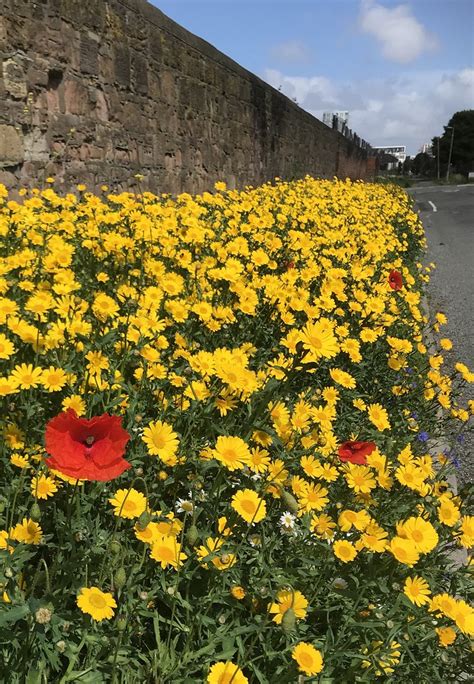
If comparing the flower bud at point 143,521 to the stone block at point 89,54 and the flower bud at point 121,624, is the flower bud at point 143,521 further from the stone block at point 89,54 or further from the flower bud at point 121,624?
the stone block at point 89,54

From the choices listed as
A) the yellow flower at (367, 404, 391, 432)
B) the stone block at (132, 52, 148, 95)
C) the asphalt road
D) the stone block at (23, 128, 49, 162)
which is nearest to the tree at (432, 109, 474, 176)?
the asphalt road

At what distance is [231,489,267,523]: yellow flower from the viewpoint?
1537mm

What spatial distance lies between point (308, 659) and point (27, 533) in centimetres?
77

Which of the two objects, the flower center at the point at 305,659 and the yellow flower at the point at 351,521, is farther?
the yellow flower at the point at 351,521

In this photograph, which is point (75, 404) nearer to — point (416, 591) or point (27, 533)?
point (27, 533)

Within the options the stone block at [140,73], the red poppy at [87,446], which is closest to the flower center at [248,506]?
the red poppy at [87,446]

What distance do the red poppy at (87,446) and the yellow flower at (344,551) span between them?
762 millimetres

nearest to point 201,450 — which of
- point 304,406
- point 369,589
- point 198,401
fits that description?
point 198,401

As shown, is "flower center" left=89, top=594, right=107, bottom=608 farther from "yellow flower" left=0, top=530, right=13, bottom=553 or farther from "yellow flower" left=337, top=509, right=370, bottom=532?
"yellow flower" left=337, top=509, right=370, bottom=532

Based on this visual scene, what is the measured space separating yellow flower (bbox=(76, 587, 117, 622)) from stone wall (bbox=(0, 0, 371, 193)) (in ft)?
16.2

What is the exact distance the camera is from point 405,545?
1.54m

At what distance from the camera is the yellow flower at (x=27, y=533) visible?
1341 mm

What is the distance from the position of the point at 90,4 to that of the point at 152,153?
84.9 inches

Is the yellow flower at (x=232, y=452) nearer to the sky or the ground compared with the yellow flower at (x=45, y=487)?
nearer to the sky
